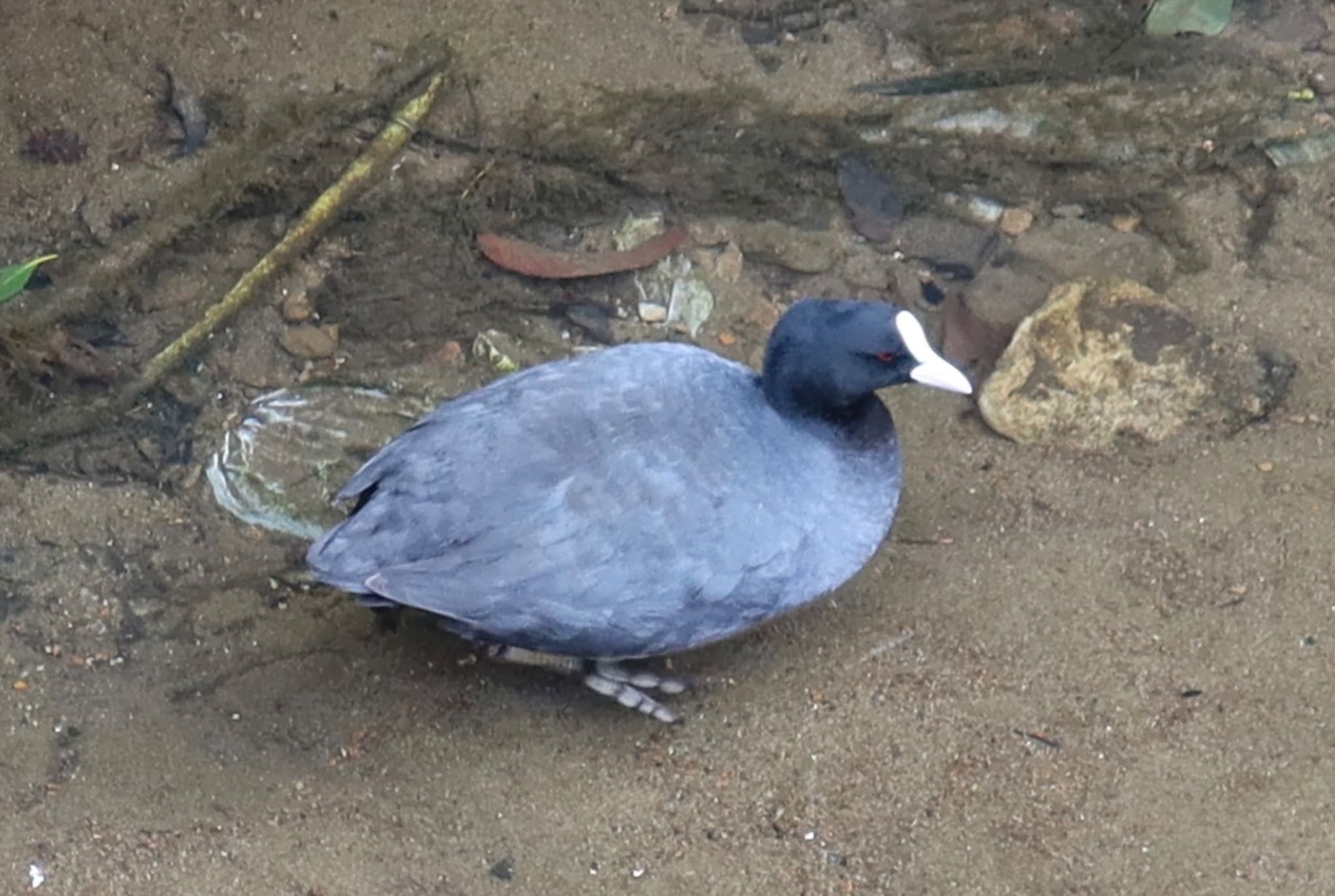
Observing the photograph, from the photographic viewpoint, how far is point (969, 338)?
4121mm

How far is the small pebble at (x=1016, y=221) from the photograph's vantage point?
171 inches

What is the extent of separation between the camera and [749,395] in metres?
3.39

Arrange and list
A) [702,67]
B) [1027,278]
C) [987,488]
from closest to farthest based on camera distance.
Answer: [987,488] < [1027,278] < [702,67]

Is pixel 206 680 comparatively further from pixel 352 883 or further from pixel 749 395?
pixel 749 395

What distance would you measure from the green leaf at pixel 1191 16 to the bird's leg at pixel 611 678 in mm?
2451

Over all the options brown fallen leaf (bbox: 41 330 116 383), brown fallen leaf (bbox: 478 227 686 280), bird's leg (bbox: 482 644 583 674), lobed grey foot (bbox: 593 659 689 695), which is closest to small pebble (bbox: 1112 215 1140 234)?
brown fallen leaf (bbox: 478 227 686 280)

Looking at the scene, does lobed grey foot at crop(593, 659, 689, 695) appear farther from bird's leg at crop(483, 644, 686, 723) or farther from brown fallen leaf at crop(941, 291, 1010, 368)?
brown fallen leaf at crop(941, 291, 1010, 368)

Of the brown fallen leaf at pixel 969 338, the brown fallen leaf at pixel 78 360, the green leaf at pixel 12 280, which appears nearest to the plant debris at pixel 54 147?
the brown fallen leaf at pixel 78 360

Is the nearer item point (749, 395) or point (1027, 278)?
point (749, 395)

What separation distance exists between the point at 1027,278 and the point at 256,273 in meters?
2.06

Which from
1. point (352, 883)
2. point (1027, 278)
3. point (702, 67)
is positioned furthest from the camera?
point (702, 67)

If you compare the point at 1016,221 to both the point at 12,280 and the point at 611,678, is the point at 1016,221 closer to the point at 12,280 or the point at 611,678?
the point at 611,678

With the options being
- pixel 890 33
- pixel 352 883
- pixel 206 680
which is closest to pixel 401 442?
pixel 206 680

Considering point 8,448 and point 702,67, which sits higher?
point 702,67
